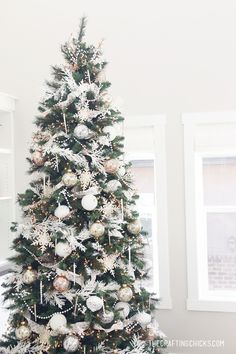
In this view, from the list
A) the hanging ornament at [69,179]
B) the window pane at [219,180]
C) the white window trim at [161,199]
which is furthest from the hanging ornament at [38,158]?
the window pane at [219,180]

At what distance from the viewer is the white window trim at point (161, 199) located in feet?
11.1

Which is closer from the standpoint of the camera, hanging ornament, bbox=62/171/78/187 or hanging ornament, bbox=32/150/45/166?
hanging ornament, bbox=62/171/78/187

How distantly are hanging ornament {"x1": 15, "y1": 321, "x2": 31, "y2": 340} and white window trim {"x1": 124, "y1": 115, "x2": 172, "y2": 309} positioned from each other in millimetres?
1452

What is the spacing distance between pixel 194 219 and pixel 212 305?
0.72 metres

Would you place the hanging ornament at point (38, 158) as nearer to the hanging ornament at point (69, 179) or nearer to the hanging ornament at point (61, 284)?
the hanging ornament at point (69, 179)

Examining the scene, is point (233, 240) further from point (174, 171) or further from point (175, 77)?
point (175, 77)

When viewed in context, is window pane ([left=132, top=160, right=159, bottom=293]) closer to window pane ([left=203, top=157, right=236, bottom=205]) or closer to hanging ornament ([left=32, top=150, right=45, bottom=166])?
window pane ([left=203, top=157, right=236, bottom=205])

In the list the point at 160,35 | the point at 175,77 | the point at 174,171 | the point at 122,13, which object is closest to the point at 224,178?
the point at 174,171

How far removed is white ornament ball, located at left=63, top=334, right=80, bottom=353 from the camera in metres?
2.14

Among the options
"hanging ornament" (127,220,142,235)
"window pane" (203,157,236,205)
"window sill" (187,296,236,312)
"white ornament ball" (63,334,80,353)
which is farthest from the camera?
"window pane" (203,157,236,205)

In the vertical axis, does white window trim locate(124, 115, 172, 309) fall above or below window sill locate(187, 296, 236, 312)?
above

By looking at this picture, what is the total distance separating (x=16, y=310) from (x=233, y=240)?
1.98 metres

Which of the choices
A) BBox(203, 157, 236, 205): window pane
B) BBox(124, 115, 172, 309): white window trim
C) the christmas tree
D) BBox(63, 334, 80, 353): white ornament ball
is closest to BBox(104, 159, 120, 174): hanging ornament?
the christmas tree

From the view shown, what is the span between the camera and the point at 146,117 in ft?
11.4
